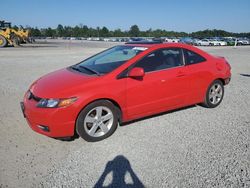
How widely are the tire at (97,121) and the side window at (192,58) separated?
1950mm

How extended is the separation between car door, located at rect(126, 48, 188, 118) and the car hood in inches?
30.5

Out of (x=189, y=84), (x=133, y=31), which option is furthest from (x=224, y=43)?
(x=133, y=31)

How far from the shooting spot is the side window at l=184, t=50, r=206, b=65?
5117 mm

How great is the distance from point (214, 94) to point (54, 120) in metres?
3.66

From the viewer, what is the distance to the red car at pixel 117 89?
3.81 meters

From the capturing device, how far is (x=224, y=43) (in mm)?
48031

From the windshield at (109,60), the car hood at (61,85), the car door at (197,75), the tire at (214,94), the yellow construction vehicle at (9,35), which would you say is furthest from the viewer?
the yellow construction vehicle at (9,35)

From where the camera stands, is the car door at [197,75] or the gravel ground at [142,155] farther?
the car door at [197,75]

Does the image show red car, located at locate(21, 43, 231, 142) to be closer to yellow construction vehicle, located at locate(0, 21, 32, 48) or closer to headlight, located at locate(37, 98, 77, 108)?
headlight, located at locate(37, 98, 77, 108)

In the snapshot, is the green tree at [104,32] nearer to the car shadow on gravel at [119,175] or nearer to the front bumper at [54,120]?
the front bumper at [54,120]

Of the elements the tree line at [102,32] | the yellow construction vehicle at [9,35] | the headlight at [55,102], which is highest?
the tree line at [102,32]

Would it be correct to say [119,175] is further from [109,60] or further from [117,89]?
[109,60]

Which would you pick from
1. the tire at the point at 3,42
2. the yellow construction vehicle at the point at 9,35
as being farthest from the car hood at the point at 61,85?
the yellow construction vehicle at the point at 9,35

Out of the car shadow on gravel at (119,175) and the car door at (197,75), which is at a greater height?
the car door at (197,75)
